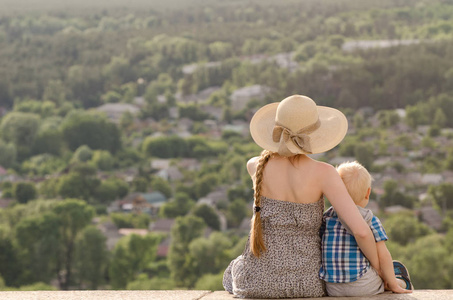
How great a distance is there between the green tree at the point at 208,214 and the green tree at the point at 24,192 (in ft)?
29.1

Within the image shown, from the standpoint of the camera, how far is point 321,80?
52.9 m

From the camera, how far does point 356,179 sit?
75.8 inches

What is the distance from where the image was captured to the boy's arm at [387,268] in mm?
1880

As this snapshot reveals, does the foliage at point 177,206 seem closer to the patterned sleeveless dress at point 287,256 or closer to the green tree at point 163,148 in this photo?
the green tree at point 163,148

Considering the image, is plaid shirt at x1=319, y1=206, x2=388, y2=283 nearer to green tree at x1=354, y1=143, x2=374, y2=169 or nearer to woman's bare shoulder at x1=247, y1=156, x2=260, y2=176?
woman's bare shoulder at x1=247, y1=156, x2=260, y2=176

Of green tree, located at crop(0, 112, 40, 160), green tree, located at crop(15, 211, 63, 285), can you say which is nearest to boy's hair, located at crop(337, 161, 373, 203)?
green tree, located at crop(15, 211, 63, 285)

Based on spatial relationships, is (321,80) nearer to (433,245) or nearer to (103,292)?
(433,245)

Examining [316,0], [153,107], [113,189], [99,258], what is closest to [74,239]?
[99,258]

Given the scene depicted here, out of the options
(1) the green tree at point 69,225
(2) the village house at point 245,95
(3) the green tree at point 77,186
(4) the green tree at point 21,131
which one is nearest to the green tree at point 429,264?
(1) the green tree at point 69,225

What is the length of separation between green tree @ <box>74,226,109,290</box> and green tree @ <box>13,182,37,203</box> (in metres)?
8.86

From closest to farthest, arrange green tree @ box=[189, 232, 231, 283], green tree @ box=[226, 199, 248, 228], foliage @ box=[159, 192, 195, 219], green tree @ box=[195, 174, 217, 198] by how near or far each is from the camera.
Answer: green tree @ box=[189, 232, 231, 283] < green tree @ box=[226, 199, 248, 228] < foliage @ box=[159, 192, 195, 219] < green tree @ box=[195, 174, 217, 198]

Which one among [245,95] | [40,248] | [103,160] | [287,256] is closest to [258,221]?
[287,256]

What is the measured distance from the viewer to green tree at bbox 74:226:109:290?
2909 cm

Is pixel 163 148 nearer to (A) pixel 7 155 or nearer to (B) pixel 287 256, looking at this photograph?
(A) pixel 7 155
